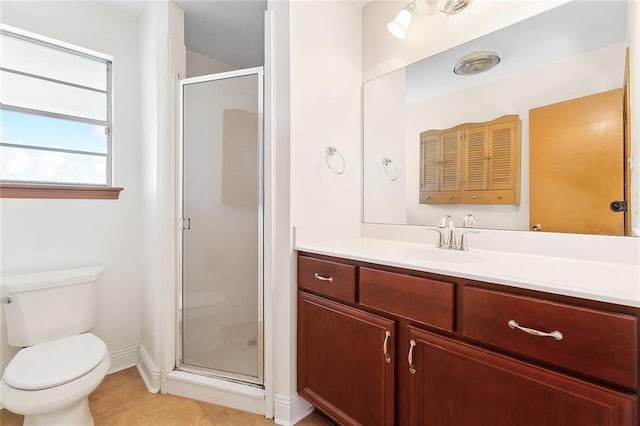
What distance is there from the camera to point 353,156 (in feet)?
6.27

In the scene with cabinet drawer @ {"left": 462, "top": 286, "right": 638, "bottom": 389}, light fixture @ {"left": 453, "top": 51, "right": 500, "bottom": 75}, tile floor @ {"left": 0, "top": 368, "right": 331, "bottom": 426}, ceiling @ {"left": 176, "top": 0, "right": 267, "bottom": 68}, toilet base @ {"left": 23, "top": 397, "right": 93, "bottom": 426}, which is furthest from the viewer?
ceiling @ {"left": 176, "top": 0, "right": 267, "bottom": 68}

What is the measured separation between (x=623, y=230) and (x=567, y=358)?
26.4 inches

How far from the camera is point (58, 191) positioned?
1839 millimetres

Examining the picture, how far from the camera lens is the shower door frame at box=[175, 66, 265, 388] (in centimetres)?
167

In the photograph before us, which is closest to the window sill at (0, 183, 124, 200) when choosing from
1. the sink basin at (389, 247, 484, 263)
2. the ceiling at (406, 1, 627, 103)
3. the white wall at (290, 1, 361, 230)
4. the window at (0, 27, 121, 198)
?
the window at (0, 27, 121, 198)

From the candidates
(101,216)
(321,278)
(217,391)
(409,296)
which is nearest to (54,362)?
(217,391)

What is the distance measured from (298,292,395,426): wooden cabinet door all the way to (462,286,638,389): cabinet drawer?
1.17ft

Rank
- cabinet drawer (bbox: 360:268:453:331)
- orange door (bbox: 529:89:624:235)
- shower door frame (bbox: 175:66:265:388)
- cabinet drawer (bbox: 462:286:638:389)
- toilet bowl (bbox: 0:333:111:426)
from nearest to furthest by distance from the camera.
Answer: cabinet drawer (bbox: 462:286:638:389)
cabinet drawer (bbox: 360:268:453:331)
orange door (bbox: 529:89:624:235)
toilet bowl (bbox: 0:333:111:426)
shower door frame (bbox: 175:66:265:388)

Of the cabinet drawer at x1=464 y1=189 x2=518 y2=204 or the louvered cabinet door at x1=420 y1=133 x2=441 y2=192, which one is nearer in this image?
the cabinet drawer at x1=464 y1=189 x2=518 y2=204

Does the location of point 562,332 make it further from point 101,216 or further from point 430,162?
point 101,216

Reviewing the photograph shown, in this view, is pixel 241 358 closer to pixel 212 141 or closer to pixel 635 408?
pixel 212 141

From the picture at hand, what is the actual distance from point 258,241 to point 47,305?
3.91 feet

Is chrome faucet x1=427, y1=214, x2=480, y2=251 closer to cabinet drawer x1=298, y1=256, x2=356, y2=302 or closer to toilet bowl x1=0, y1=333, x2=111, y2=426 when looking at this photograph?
cabinet drawer x1=298, y1=256, x2=356, y2=302

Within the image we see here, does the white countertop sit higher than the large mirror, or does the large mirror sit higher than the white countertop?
the large mirror
